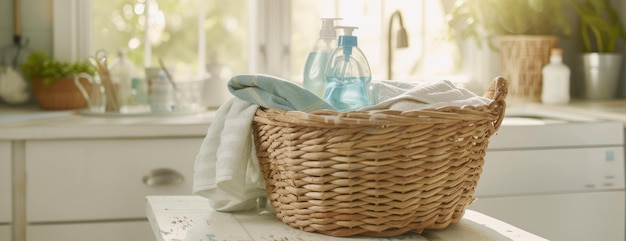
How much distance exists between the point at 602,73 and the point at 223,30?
142cm

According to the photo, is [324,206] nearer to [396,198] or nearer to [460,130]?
[396,198]

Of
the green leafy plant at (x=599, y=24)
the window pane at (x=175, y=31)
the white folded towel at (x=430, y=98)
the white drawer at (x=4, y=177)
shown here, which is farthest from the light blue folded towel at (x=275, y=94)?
the green leafy plant at (x=599, y=24)

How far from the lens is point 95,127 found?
2.40 m

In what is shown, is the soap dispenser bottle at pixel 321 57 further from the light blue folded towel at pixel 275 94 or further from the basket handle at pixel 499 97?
the basket handle at pixel 499 97

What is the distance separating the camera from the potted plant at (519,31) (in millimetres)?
3182

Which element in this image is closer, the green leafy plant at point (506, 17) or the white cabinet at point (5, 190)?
the white cabinet at point (5, 190)

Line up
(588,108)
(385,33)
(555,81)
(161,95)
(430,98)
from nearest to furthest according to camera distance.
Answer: (430,98)
(161,95)
(588,108)
(555,81)
(385,33)

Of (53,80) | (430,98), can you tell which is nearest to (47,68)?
(53,80)

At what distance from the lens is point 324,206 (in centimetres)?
124

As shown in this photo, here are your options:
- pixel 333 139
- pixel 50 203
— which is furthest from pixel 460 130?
pixel 50 203

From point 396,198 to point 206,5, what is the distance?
2136 mm

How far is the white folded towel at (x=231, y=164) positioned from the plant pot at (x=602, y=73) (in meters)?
2.16

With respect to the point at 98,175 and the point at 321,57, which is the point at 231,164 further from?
the point at 98,175

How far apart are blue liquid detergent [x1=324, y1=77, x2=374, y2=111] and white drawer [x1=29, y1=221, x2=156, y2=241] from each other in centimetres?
128
